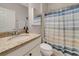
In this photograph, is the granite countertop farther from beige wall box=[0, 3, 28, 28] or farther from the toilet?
the toilet

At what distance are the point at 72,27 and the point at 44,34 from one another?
0.56 meters

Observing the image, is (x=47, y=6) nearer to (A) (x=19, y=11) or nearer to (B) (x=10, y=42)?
(A) (x=19, y=11)

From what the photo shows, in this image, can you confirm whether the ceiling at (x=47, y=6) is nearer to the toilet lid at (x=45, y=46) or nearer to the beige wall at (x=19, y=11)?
the beige wall at (x=19, y=11)

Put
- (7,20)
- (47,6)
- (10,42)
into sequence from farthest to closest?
1. (47,6)
2. (7,20)
3. (10,42)

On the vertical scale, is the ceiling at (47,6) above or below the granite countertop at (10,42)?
above

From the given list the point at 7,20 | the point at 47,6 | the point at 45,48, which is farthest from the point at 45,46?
the point at 7,20

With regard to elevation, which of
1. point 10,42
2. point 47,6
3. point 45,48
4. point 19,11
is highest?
point 47,6

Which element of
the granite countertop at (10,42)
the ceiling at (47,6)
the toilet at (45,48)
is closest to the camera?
the granite countertop at (10,42)

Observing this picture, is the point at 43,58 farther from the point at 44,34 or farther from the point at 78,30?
the point at 78,30

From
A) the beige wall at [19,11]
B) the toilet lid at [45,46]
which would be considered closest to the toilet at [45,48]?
the toilet lid at [45,46]

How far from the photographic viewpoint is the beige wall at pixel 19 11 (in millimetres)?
1588

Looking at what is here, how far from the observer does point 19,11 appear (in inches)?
68.1

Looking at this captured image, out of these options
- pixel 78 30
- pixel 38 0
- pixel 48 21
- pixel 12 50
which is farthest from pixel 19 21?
pixel 78 30

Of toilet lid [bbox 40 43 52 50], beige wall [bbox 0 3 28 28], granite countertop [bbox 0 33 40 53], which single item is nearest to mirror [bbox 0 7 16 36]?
beige wall [bbox 0 3 28 28]
